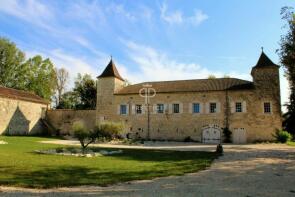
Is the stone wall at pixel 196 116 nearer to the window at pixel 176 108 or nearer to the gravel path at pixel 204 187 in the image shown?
the window at pixel 176 108

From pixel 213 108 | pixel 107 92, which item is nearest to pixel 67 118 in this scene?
pixel 107 92

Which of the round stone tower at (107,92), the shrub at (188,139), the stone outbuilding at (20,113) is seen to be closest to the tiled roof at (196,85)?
the round stone tower at (107,92)

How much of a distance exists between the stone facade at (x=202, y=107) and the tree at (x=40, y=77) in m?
14.3

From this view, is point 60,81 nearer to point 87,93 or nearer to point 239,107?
point 87,93

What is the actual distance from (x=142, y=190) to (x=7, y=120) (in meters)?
27.7

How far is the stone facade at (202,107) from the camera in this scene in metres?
26.8

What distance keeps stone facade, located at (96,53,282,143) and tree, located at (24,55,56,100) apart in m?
14.3

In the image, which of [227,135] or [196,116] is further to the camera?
[196,116]

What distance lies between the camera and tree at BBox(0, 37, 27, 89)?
39.7 metres

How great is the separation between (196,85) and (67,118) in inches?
614

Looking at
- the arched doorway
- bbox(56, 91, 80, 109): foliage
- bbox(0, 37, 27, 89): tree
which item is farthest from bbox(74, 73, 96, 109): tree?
the arched doorway

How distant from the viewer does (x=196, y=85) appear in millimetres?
29984

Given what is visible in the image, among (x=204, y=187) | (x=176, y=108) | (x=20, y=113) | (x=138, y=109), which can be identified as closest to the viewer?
(x=204, y=187)

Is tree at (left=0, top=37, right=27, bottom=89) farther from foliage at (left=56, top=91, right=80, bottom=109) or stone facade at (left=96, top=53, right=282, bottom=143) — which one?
stone facade at (left=96, top=53, right=282, bottom=143)
